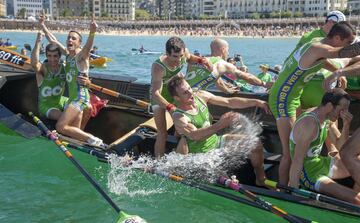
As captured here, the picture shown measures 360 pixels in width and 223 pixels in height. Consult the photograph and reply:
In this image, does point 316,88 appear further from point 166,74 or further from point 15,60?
point 15,60

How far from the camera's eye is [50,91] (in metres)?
9.20

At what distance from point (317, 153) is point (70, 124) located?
4.56m

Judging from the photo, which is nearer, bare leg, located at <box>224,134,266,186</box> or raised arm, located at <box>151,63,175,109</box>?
bare leg, located at <box>224,134,266,186</box>

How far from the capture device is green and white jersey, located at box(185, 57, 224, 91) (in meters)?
7.70

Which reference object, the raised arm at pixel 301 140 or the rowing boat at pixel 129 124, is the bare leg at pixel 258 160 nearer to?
the rowing boat at pixel 129 124

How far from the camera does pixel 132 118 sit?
9.55 metres

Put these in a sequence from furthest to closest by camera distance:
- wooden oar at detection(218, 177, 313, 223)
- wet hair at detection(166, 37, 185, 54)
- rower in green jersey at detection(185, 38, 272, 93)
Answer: rower in green jersey at detection(185, 38, 272, 93)
wet hair at detection(166, 37, 185, 54)
wooden oar at detection(218, 177, 313, 223)

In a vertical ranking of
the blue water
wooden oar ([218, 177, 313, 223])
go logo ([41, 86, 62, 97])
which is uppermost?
go logo ([41, 86, 62, 97])

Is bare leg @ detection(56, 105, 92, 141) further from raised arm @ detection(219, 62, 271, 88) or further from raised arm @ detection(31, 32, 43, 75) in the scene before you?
raised arm @ detection(219, 62, 271, 88)

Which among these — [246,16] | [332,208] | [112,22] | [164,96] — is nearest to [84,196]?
[164,96]

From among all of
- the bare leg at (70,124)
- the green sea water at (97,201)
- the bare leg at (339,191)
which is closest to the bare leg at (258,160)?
the green sea water at (97,201)

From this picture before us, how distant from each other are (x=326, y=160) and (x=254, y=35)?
336 ft

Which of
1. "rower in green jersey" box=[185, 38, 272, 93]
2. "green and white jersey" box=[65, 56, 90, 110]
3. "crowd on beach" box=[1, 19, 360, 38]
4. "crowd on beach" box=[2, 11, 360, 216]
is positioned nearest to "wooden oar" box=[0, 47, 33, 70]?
"crowd on beach" box=[2, 11, 360, 216]

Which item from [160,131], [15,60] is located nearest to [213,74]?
[160,131]
